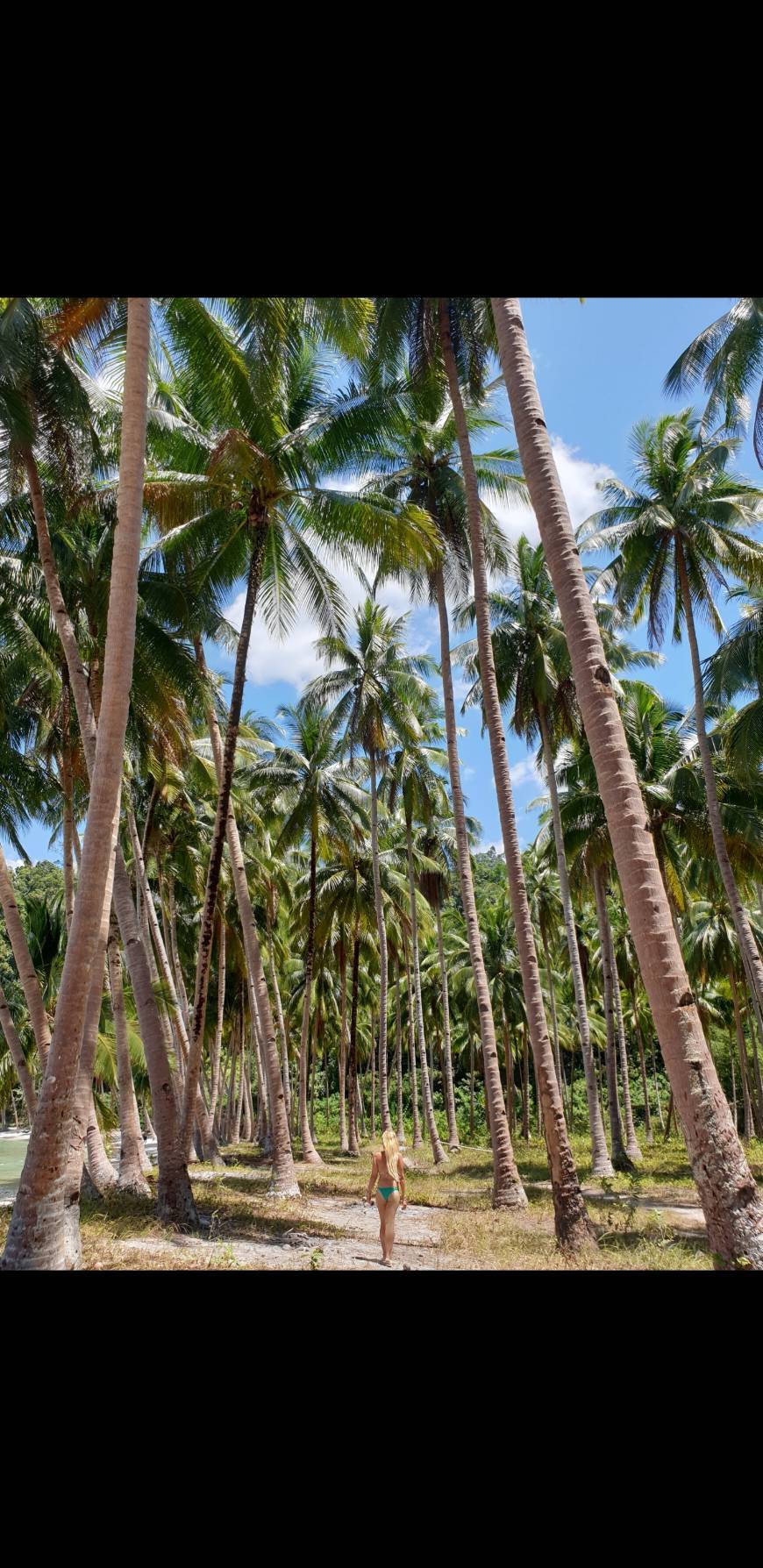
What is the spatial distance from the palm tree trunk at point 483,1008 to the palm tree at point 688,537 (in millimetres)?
4287

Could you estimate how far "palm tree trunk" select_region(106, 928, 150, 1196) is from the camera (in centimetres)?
1416

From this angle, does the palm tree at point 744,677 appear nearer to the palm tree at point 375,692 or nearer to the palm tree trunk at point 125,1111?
the palm tree at point 375,692

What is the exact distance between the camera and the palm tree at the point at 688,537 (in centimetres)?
1636

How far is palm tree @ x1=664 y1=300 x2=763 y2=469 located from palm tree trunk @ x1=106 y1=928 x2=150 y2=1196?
13.4 m

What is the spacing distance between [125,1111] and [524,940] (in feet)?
26.0

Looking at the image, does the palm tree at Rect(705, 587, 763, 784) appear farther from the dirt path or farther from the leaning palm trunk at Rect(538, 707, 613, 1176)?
the dirt path

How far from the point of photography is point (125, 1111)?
1446 centimetres

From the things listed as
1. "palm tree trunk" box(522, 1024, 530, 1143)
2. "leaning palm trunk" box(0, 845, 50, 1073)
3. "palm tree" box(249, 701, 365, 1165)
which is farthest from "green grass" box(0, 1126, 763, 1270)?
"palm tree trunk" box(522, 1024, 530, 1143)

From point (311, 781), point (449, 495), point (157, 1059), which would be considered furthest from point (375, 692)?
point (157, 1059)

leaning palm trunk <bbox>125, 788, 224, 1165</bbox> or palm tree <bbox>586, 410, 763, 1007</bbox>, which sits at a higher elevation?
palm tree <bbox>586, 410, 763, 1007</bbox>
